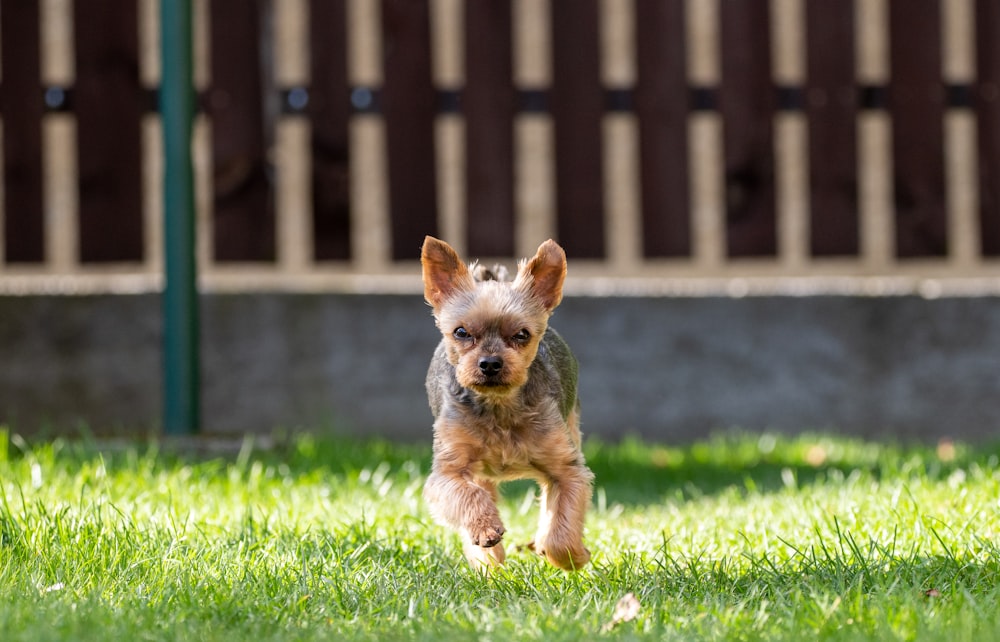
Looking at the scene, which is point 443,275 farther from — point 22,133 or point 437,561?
point 22,133

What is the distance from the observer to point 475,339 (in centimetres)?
381

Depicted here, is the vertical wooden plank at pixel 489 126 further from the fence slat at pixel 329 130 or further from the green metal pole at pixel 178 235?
the green metal pole at pixel 178 235

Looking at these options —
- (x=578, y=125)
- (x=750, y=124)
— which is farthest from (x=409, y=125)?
(x=750, y=124)

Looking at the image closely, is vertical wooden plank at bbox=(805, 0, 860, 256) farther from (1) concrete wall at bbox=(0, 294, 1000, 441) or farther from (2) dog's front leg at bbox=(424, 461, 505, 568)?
(2) dog's front leg at bbox=(424, 461, 505, 568)

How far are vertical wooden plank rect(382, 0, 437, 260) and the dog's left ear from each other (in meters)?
3.17

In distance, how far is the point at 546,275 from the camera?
13.0ft

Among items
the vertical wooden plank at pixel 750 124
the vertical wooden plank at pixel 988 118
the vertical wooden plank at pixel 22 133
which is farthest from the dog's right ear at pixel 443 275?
the vertical wooden plank at pixel 988 118

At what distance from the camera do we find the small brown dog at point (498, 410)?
140 inches

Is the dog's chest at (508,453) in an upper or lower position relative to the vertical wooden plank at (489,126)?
lower

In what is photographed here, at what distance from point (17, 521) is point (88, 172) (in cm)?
380

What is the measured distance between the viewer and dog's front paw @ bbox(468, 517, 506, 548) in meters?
3.38

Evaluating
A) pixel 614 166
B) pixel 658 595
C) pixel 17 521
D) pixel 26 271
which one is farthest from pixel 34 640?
pixel 614 166

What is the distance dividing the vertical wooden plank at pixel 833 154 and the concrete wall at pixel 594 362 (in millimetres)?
407

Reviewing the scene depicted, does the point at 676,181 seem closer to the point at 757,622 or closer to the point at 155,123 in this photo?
the point at 155,123
